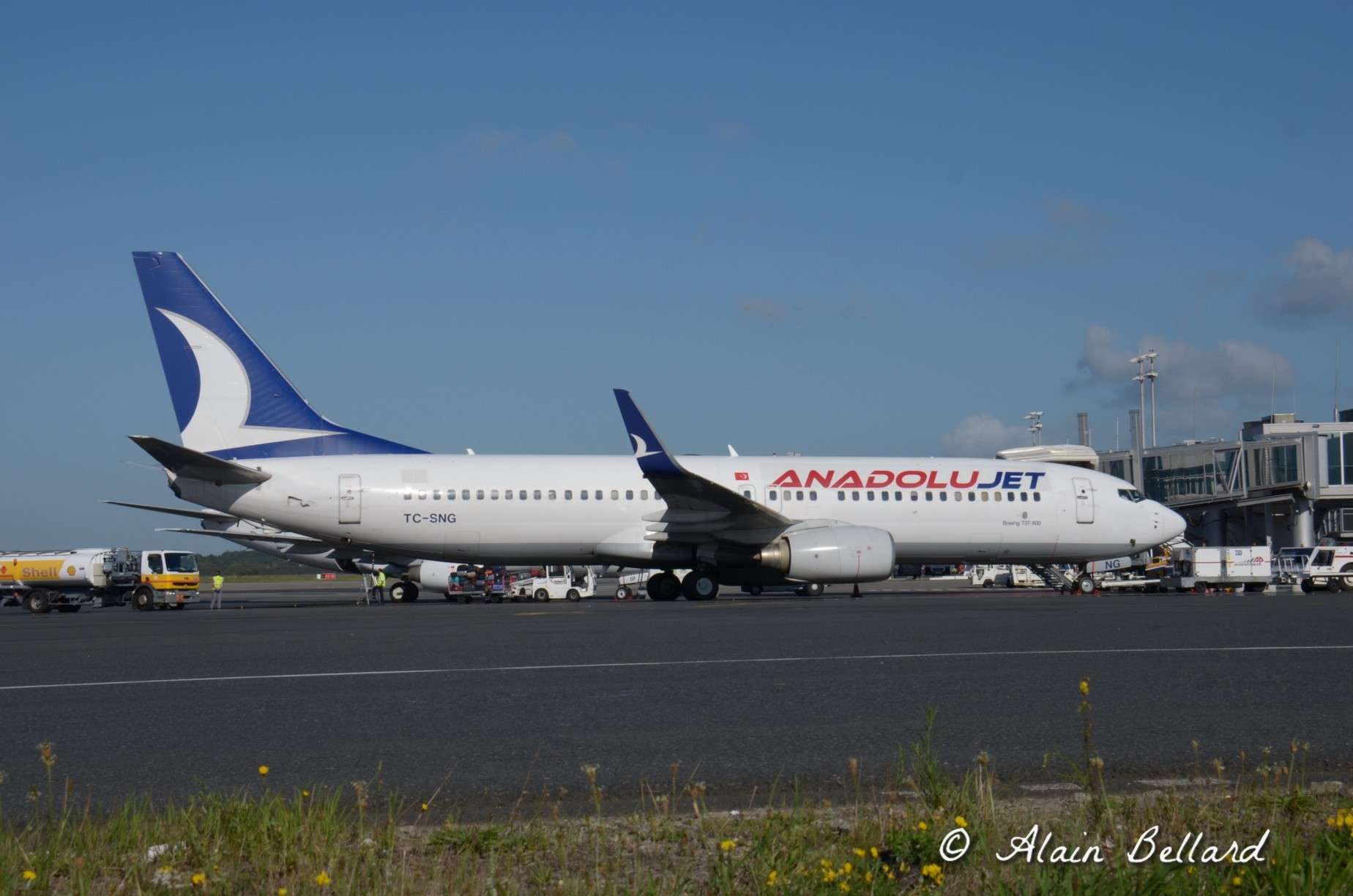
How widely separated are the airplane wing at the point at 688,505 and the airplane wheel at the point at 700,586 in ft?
2.91

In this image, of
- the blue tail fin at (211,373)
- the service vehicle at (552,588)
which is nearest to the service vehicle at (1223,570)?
the service vehicle at (552,588)

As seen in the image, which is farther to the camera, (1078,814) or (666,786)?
(666,786)

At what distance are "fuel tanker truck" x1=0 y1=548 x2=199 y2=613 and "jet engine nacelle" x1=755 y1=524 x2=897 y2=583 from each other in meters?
17.0

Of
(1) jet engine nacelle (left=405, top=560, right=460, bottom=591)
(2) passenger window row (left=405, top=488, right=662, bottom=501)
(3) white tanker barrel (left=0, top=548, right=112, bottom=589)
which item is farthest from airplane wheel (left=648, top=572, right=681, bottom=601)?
(3) white tanker barrel (left=0, top=548, right=112, bottom=589)

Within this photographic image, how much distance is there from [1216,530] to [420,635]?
4660 cm

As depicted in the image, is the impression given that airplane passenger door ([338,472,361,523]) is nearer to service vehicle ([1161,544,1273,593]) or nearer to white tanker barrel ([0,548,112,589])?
white tanker barrel ([0,548,112,589])

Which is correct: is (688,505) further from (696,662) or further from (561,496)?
(696,662)

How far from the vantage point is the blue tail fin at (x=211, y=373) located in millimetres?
28516

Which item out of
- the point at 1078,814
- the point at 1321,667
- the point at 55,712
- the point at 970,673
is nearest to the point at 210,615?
the point at 55,712

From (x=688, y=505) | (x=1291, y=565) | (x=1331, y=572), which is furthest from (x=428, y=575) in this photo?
(x=1291, y=565)

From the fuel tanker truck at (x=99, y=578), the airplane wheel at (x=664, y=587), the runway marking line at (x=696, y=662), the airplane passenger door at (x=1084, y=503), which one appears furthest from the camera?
the fuel tanker truck at (x=99, y=578)

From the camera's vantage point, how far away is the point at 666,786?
564 cm

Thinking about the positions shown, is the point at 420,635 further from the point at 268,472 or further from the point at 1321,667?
the point at 268,472

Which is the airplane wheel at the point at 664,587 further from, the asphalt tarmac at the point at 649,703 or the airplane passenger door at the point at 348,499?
the asphalt tarmac at the point at 649,703
